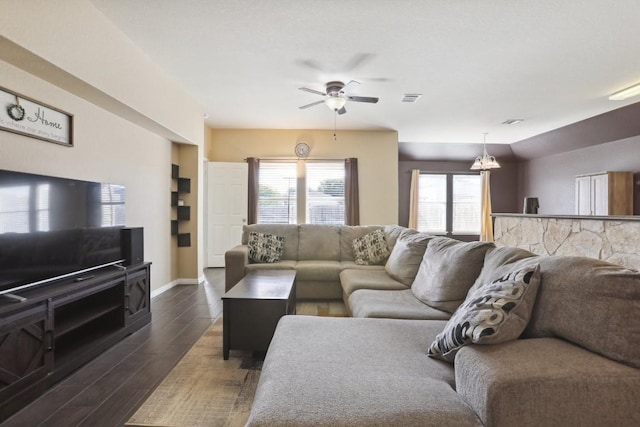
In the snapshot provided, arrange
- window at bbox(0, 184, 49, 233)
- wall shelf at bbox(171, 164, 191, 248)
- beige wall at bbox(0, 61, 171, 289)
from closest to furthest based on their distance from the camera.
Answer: window at bbox(0, 184, 49, 233)
beige wall at bbox(0, 61, 171, 289)
wall shelf at bbox(171, 164, 191, 248)

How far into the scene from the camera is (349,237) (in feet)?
14.2

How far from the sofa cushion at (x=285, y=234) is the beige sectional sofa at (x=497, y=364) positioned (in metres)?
2.65

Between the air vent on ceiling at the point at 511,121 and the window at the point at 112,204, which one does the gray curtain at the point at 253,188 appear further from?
the air vent on ceiling at the point at 511,121

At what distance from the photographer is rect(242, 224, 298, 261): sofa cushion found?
4250mm

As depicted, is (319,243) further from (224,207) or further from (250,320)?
(224,207)

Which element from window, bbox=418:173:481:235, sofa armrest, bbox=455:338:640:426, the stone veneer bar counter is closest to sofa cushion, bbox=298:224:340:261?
the stone veneer bar counter

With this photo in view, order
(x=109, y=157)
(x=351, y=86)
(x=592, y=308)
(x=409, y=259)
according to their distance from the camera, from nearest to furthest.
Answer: (x=592, y=308) → (x=409, y=259) → (x=109, y=157) → (x=351, y=86)

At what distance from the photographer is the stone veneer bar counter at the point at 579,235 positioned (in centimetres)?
323

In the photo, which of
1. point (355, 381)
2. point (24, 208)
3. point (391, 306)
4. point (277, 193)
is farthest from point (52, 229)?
point (277, 193)

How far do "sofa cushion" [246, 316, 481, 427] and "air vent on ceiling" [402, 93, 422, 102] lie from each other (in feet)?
11.2

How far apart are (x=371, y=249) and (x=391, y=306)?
5.99 ft

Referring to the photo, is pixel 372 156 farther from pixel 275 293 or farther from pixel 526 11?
pixel 275 293

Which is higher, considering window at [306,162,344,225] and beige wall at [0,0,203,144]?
beige wall at [0,0,203,144]

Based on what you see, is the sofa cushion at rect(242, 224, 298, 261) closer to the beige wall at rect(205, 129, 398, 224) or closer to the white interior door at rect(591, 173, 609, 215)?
the beige wall at rect(205, 129, 398, 224)
